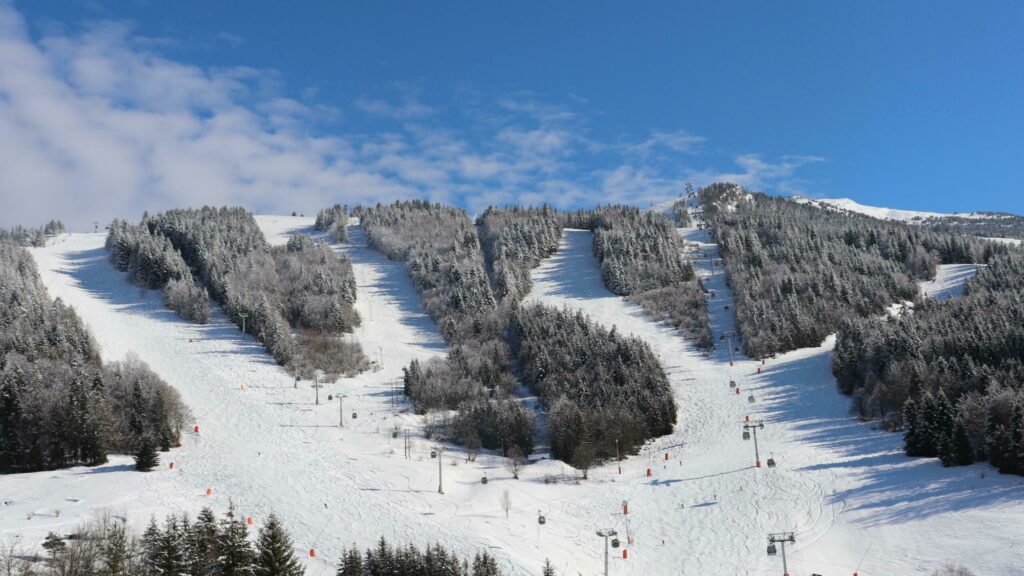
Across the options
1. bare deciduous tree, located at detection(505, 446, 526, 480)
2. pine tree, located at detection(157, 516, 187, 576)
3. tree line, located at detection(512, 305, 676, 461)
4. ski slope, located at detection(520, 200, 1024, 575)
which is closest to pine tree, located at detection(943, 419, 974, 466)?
ski slope, located at detection(520, 200, 1024, 575)

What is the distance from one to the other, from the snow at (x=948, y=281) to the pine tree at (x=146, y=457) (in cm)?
11718

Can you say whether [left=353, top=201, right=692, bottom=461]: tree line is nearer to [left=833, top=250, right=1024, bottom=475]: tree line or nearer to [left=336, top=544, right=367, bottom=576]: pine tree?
[left=833, top=250, right=1024, bottom=475]: tree line

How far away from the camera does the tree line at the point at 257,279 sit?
102000mm

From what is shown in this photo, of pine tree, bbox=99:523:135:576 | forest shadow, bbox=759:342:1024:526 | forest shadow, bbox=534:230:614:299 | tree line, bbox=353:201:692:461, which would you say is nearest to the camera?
pine tree, bbox=99:523:135:576

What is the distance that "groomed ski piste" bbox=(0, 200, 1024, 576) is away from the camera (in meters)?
49.1

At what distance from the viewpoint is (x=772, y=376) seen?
3669 inches

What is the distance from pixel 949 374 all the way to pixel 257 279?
341 feet

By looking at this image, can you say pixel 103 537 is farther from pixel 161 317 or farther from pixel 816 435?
pixel 161 317

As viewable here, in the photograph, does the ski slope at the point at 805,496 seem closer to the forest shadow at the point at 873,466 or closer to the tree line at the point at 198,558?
the forest shadow at the point at 873,466

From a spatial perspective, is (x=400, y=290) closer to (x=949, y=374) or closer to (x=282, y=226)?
(x=282, y=226)

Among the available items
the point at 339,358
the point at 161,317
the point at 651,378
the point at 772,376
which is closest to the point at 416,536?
the point at 651,378

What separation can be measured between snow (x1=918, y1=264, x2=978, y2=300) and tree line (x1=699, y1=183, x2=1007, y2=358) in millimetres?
2267

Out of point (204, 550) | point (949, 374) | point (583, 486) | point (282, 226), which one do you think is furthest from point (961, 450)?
point (282, 226)

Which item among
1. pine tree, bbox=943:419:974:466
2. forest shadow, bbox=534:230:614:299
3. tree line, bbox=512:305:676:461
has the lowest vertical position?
pine tree, bbox=943:419:974:466
